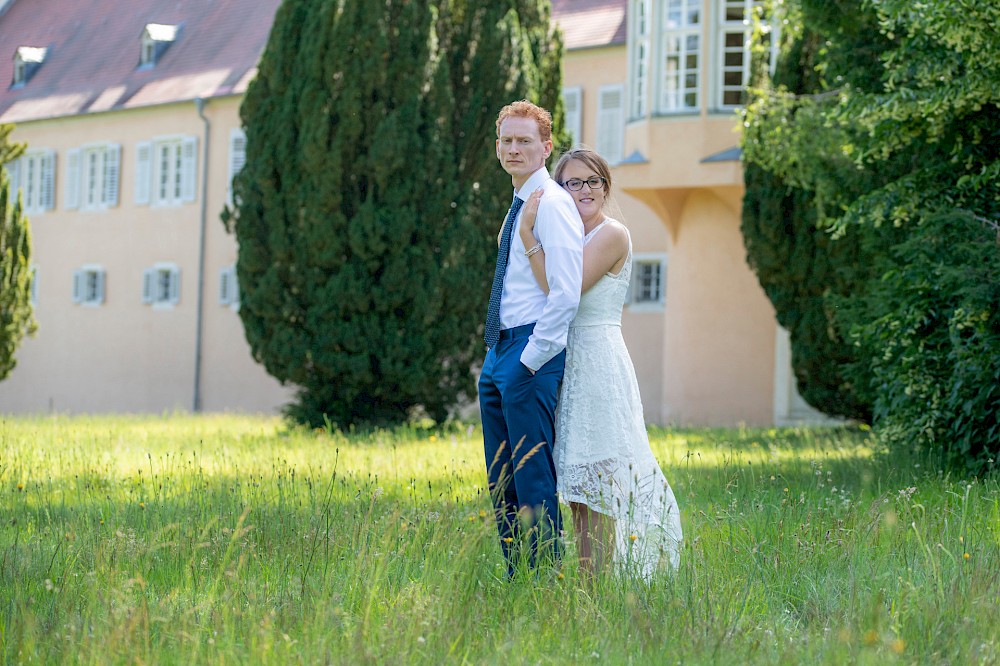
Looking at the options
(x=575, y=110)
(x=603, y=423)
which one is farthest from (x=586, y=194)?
(x=575, y=110)

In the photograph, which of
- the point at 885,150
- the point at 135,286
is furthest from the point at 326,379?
the point at 135,286

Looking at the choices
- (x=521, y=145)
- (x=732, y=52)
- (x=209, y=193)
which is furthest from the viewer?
(x=209, y=193)

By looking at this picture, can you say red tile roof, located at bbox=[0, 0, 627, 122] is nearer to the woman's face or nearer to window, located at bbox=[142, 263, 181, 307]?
window, located at bbox=[142, 263, 181, 307]

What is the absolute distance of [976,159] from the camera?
9.87 m

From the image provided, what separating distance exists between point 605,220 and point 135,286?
29.7 meters

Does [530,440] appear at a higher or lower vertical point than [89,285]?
lower

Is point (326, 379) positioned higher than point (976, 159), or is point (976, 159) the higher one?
point (976, 159)

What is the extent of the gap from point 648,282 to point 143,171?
14342mm

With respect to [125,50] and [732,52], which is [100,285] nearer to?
[125,50]

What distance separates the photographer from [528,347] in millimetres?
5355

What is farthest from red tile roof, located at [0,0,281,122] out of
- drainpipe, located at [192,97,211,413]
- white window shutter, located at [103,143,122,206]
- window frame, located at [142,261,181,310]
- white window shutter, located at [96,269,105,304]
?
white window shutter, located at [96,269,105,304]

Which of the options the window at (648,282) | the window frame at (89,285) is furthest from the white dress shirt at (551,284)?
the window frame at (89,285)

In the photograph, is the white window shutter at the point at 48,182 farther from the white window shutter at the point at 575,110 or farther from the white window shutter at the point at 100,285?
the white window shutter at the point at 575,110

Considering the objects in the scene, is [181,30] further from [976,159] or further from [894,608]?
[894,608]
